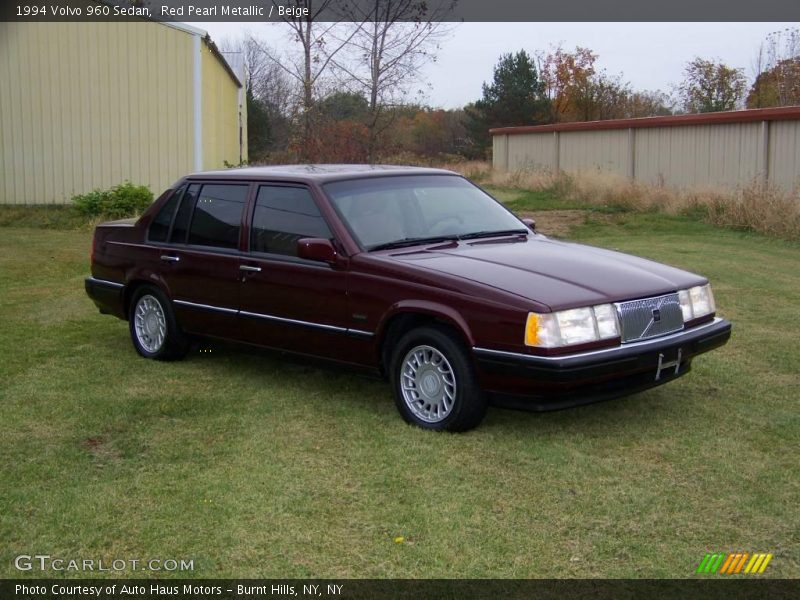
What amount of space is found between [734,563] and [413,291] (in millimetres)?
2487

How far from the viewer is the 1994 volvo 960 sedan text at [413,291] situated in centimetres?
541

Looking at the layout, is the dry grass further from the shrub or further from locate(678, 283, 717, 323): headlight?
locate(678, 283, 717, 323): headlight

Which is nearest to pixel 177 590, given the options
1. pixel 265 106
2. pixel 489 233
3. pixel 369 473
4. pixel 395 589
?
pixel 395 589

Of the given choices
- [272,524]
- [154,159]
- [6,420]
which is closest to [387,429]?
[272,524]

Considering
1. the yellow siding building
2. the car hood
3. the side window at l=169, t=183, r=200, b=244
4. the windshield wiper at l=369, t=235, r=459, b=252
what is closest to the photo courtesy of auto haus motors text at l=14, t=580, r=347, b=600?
the car hood

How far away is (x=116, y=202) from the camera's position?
1888 centimetres

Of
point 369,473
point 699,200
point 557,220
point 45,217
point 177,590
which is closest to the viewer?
point 177,590

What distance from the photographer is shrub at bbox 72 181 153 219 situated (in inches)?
742

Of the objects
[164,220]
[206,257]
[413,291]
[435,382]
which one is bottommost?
[435,382]

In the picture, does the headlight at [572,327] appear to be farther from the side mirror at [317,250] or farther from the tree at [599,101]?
the tree at [599,101]

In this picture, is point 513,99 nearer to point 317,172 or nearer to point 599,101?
point 599,101

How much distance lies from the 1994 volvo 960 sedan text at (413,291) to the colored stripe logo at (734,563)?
1435mm

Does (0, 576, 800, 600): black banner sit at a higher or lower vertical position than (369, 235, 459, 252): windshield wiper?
lower

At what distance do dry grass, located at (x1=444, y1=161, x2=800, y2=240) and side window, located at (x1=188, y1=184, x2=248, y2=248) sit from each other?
12.1m
